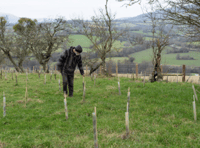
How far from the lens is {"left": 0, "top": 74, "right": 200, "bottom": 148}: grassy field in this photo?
4.06 meters

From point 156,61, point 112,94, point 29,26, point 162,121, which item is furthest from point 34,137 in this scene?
point 29,26

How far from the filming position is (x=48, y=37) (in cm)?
2598

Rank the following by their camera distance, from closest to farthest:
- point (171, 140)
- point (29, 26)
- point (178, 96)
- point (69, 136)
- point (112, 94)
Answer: point (171, 140)
point (69, 136)
point (178, 96)
point (112, 94)
point (29, 26)

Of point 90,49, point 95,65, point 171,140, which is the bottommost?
point 171,140

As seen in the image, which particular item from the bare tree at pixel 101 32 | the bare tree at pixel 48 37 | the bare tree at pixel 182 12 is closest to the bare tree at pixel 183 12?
the bare tree at pixel 182 12

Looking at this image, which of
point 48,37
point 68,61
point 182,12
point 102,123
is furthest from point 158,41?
point 48,37

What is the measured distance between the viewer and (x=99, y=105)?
23.1 ft

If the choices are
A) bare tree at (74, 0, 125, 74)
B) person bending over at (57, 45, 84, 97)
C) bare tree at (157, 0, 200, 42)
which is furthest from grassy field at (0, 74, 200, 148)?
bare tree at (74, 0, 125, 74)

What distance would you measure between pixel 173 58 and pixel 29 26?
3357cm

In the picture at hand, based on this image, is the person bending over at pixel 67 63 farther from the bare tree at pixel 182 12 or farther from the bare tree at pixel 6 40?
the bare tree at pixel 6 40

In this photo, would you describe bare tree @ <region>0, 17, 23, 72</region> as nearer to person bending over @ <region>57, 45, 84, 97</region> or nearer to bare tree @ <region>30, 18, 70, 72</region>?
bare tree @ <region>30, 18, 70, 72</region>

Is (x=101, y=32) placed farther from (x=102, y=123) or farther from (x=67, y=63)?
(x=102, y=123)

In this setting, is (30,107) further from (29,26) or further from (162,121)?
(29,26)

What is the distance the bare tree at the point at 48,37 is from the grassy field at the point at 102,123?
63.2 ft
